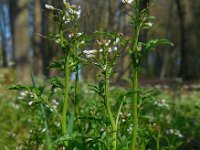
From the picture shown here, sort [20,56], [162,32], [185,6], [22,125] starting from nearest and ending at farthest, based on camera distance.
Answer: [22,125] < [20,56] < [185,6] < [162,32]

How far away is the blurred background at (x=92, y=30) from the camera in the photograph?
7633 mm

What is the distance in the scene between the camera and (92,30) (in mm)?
7141

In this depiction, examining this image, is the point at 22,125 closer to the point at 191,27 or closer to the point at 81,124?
the point at 81,124

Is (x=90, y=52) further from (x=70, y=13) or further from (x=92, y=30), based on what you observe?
(x=92, y=30)

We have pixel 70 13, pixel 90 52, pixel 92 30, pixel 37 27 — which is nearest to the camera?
pixel 90 52

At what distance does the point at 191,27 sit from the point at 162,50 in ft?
83.0

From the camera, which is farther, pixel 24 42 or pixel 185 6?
pixel 185 6

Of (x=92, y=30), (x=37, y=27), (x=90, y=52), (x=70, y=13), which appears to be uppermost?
(x=37, y=27)

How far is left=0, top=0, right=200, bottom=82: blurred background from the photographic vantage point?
763cm

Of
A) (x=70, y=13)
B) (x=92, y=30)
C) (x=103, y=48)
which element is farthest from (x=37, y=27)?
(x=103, y=48)

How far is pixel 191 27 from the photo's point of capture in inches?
853

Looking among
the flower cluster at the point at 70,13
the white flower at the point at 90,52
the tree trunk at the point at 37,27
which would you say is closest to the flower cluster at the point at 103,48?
the white flower at the point at 90,52

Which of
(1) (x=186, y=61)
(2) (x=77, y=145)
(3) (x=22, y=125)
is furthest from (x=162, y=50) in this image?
(2) (x=77, y=145)

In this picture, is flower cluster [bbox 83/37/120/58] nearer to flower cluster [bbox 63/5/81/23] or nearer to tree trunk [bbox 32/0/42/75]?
flower cluster [bbox 63/5/81/23]
